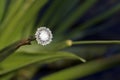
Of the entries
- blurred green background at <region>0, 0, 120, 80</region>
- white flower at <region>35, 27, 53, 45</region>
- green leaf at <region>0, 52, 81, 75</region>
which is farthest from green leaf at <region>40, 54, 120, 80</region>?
white flower at <region>35, 27, 53, 45</region>

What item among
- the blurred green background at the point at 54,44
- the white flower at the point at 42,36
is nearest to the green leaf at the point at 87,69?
the blurred green background at the point at 54,44

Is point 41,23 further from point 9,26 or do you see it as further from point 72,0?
point 9,26

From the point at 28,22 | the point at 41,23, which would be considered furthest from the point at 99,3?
the point at 28,22

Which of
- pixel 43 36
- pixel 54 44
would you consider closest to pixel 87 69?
pixel 54 44

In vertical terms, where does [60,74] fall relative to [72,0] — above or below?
below

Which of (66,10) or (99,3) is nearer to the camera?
(66,10)

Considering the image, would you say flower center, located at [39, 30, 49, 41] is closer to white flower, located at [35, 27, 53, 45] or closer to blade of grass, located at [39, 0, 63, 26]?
white flower, located at [35, 27, 53, 45]

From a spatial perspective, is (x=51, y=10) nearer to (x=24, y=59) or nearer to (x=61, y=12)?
(x=61, y=12)

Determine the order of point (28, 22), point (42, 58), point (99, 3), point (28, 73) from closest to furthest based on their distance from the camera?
point (42, 58) < point (28, 22) < point (28, 73) < point (99, 3)
